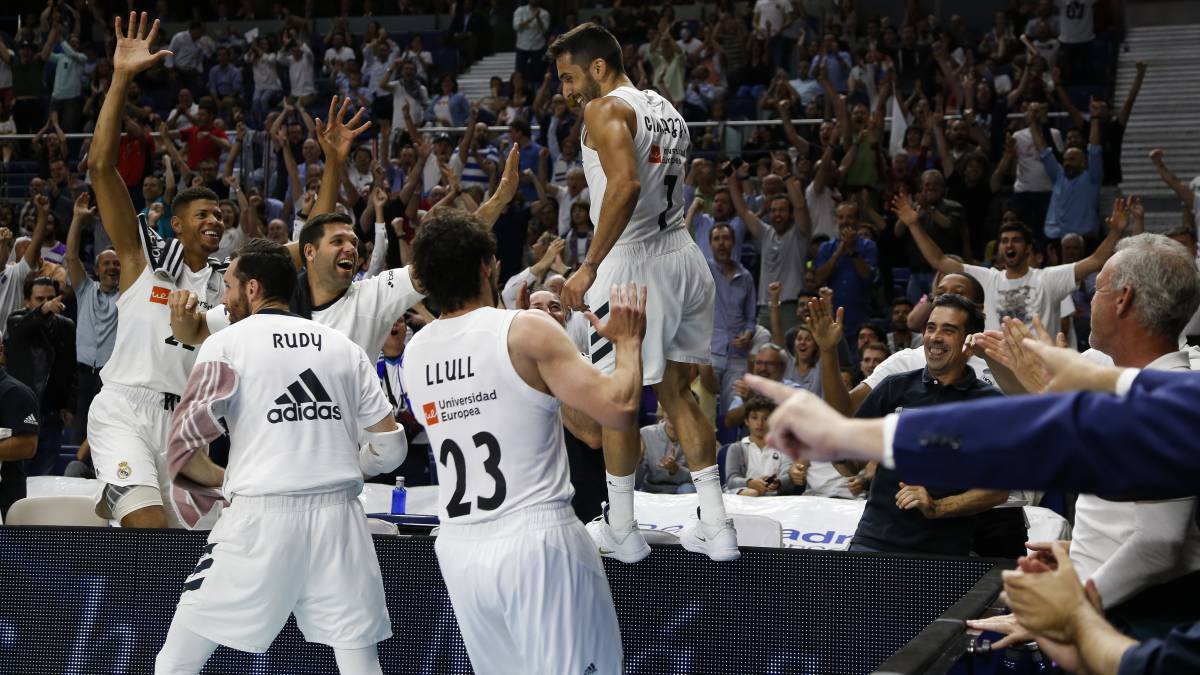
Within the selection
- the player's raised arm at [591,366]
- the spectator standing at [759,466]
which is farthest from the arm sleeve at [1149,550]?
the spectator standing at [759,466]

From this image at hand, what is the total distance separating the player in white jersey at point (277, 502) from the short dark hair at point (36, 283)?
7.39 m

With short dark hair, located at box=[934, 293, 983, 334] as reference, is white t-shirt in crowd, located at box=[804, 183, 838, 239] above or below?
below

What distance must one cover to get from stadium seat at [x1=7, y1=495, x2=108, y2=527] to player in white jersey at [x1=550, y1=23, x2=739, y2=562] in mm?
3594

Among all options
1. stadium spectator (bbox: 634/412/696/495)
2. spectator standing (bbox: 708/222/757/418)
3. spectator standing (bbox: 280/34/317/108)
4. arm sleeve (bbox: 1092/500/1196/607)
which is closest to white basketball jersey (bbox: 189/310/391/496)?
arm sleeve (bbox: 1092/500/1196/607)

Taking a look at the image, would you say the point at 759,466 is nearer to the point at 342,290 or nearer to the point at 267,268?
the point at 342,290

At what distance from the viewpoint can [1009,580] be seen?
9.91ft

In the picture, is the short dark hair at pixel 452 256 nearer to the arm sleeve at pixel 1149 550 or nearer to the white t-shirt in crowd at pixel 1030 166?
the arm sleeve at pixel 1149 550

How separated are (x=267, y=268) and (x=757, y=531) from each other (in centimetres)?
322

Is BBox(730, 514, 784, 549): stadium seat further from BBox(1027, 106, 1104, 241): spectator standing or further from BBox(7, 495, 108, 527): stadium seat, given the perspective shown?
BBox(1027, 106, 1104, 241): spectator standing

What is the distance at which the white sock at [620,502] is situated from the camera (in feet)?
19.3

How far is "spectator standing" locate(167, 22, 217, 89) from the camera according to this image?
71.7ft

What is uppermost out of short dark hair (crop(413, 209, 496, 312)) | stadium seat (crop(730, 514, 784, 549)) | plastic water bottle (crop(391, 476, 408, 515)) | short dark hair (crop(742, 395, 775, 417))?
short dark hair (crop(413, 209, 496, 312))

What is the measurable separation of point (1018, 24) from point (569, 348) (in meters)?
15.4

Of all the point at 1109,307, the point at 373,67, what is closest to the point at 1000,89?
the point at 373,67
